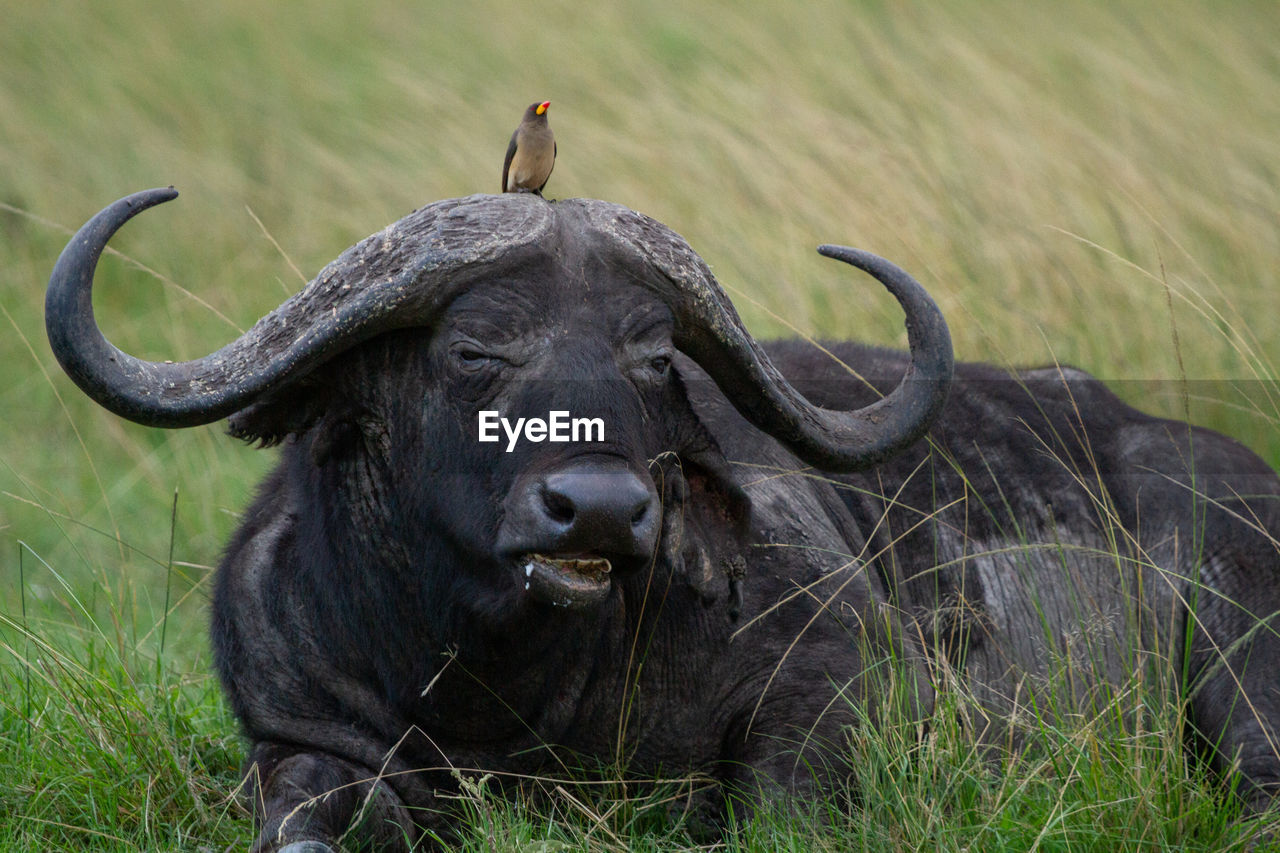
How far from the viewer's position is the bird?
414 cm

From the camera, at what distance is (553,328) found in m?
3.82

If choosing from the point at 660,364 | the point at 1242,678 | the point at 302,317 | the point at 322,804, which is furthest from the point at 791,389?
the point at 1242,678

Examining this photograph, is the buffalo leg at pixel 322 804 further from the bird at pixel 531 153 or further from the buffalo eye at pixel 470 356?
the bird at pixel 531 153

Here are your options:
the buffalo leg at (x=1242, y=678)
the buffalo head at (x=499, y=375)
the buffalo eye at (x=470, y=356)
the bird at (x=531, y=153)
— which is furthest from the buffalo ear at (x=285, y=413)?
the buffalo leg at (x=1242, y=678)

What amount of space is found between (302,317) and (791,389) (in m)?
1.35

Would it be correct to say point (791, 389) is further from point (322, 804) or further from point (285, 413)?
point (322, 804)

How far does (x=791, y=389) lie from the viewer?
4.25 meters

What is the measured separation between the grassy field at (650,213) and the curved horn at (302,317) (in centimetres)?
120

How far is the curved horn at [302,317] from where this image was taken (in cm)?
371

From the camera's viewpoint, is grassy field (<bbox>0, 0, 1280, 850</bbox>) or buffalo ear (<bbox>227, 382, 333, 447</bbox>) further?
grassy field (<bbox>0, 0, 1280, 850</bbox>)

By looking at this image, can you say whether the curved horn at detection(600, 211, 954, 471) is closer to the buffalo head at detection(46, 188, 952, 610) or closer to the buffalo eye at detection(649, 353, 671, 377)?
the buffalo head at detection(46, 188, 952, 610)

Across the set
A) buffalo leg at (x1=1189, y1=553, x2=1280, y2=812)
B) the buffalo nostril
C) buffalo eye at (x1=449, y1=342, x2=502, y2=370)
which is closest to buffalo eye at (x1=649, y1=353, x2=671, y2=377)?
buffalo eye at (x1=449, y1=342, x2=502, y2=370)

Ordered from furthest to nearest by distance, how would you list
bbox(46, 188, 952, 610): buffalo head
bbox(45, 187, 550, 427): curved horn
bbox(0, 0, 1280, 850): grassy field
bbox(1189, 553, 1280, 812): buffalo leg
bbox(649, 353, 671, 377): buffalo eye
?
1. bbox(1189, 553, 1280, 812): buffalo leg
2. bbox(0, 0, 1280, 850): grassy field
3. bbox(649, 353, 671, 377): buffalo eye
4. bbox(45, 187, 550, 427): curved horn
5. bbox(46, 188, 952, 610): buffalo head

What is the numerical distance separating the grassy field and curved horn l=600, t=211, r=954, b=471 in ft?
1.92
